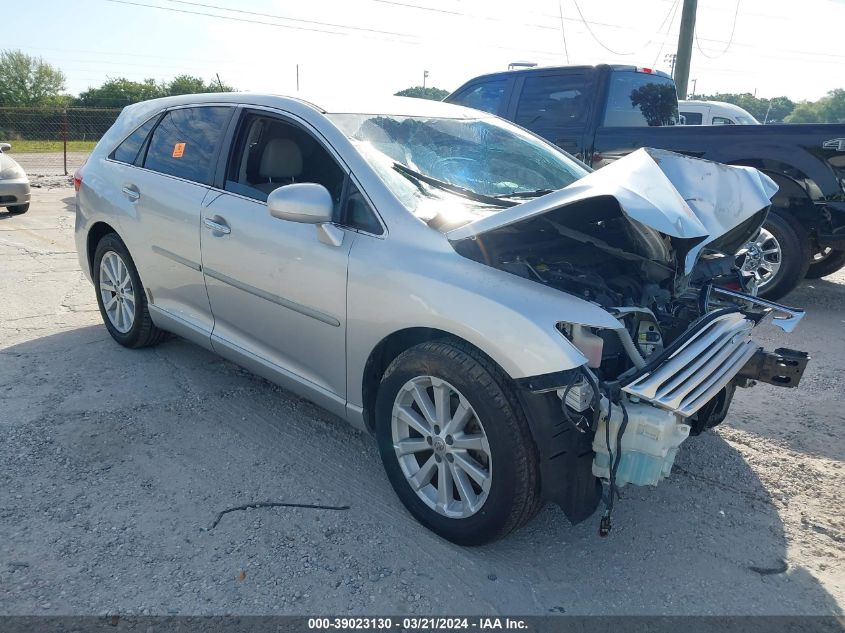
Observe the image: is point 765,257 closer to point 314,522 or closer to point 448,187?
point 448,187

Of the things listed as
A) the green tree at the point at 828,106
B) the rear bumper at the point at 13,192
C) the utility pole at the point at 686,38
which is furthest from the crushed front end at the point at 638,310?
the green tree at the point at 828,106

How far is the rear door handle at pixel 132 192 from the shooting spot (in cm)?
446

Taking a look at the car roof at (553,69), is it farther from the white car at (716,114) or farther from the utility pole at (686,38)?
the utility pole at (686,38)

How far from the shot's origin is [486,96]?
8.24 m

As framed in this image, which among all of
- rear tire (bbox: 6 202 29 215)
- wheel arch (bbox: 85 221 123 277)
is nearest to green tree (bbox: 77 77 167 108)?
rear tire (bbox: 6 202 29 215)

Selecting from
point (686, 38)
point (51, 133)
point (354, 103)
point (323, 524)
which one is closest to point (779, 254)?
point (354, 103)

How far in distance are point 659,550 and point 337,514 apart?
1.41 metres

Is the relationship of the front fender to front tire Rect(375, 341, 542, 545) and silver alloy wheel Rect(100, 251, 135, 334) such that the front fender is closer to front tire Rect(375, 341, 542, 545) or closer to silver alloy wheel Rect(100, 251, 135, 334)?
front tire Rect(375, 341, 542, 545)

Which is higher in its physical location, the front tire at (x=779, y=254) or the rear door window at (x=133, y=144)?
the rear door window at (x=133, y=144)

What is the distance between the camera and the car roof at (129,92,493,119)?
3611 mm

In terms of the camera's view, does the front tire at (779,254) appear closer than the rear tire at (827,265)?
Yes

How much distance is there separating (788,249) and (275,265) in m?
5.18

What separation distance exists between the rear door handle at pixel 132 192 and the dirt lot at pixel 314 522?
3.84 ft

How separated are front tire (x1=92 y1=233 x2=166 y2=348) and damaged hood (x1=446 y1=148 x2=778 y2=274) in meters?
2.77
